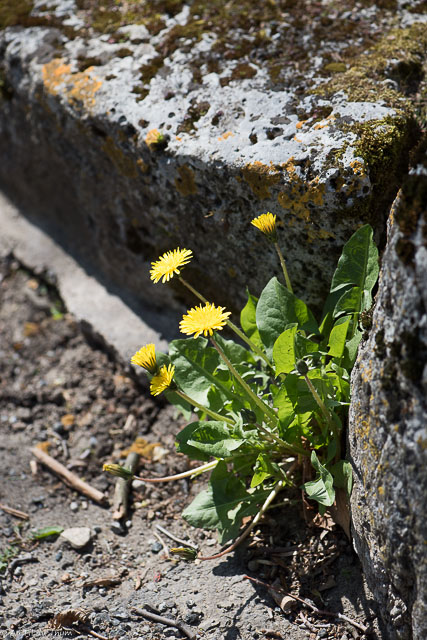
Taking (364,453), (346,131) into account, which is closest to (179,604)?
(364,453)

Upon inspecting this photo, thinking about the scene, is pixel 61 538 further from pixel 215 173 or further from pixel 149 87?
pixel 149 87

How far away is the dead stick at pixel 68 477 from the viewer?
3.27 metres

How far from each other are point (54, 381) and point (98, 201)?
1.30 meters

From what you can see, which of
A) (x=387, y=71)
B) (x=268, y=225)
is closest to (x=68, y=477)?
(x=268, y=225)

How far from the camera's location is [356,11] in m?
3.47

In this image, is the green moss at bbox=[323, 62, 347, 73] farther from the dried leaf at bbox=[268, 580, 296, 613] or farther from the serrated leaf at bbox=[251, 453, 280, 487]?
the dried leaf at bbox=[268, 580, 296, 613]

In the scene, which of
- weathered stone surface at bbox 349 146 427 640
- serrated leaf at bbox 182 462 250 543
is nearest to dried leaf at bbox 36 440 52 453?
serrated leaf at bbox 182 462 250 543

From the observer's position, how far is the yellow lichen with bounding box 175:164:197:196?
10.2ft

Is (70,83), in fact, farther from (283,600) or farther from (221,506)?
(283,600)

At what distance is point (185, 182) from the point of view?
3.14 m

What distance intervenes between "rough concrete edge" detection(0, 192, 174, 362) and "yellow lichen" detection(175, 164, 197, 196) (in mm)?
1070

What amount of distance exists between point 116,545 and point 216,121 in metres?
2.29

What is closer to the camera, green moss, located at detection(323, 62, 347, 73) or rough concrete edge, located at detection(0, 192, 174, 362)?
green moss, located at detection(323, 62, 347, 73)

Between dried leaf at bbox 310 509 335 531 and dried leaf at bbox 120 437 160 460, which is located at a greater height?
dried leaf at bbox 310 509 335 531
